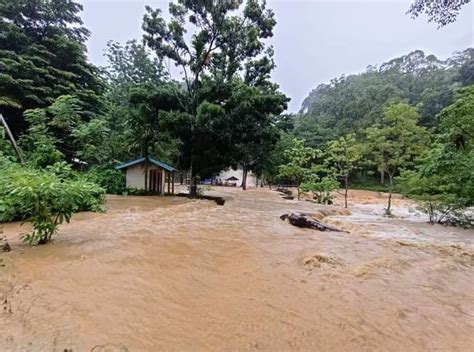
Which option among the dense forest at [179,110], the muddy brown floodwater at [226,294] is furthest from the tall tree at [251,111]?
the muddy brown floodwater at [226,294]

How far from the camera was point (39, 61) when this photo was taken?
18203mm

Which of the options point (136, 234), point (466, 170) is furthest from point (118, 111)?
point (466, 170)

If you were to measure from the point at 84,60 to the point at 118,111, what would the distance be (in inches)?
196

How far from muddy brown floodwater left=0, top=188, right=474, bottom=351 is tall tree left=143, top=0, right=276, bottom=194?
10.8 m

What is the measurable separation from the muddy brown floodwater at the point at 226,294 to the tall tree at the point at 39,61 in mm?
12734

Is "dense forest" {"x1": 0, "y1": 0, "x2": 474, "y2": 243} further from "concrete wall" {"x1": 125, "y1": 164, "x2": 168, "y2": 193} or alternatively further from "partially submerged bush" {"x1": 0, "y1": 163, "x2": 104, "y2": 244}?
"partially submerged bush" {"x1": 0, "y1": 163, "x2": 104, "y2": 244}

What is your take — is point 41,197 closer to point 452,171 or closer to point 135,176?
point 452,171

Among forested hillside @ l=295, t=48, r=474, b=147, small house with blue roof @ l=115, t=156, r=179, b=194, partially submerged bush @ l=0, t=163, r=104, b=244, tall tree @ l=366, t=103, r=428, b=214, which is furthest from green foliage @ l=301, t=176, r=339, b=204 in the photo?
partially submerged bush @ l=0, t=163, r=104, b=244

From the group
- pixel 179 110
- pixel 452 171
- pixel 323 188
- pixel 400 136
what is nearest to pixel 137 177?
pixel 179 110

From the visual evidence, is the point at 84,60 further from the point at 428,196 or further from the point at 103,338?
the point at 103,338

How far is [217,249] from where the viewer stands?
21.0 ft

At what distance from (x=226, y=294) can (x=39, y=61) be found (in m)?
19.2

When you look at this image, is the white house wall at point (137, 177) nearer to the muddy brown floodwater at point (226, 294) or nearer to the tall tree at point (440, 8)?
the muddy brown floodwater at point (226, 294)

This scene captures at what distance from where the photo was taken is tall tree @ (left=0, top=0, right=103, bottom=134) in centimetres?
1714
